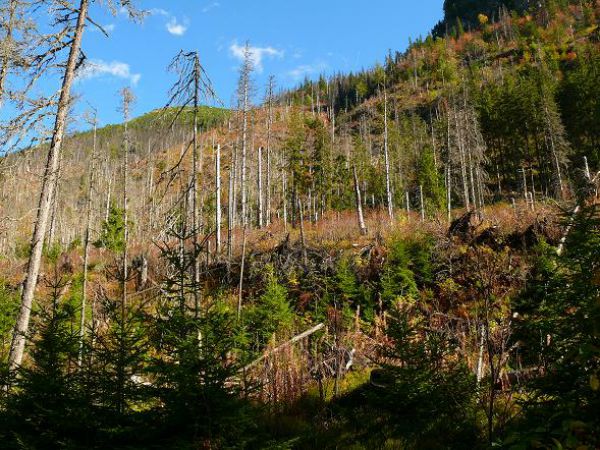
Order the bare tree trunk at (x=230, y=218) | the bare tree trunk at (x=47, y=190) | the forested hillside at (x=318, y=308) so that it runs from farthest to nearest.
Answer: the bare tree trunk at (x=230, y=218) → the bare tree trunk at (x=47, y=190) → the forested hillside at (x=318, y=308)

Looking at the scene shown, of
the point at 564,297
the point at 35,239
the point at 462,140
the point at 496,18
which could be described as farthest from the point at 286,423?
the point at 496,18

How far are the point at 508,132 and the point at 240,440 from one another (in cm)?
4453

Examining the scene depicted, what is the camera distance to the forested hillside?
12.6 ft

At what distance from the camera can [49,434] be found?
389cm

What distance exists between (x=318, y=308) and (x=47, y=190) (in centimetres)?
880

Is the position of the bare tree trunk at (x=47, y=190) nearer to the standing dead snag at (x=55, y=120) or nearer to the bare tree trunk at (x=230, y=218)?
the standing dead snag at (x=55, y=120)

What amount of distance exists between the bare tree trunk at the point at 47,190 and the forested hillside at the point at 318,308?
4 cm

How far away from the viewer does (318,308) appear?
14680 mm

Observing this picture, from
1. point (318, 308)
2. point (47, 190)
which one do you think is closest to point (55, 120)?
point (47, 190)

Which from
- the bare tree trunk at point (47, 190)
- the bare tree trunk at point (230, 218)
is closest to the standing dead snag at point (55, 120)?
the bare tree trunk at point (47, 190)

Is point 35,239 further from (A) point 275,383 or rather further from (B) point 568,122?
(B) point 568,122

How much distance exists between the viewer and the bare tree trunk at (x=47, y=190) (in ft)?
26.9

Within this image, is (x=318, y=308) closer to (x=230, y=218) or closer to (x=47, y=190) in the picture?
(x=230, y=218)

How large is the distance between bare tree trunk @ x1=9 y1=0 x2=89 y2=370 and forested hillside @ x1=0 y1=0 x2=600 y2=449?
44 millimetres
